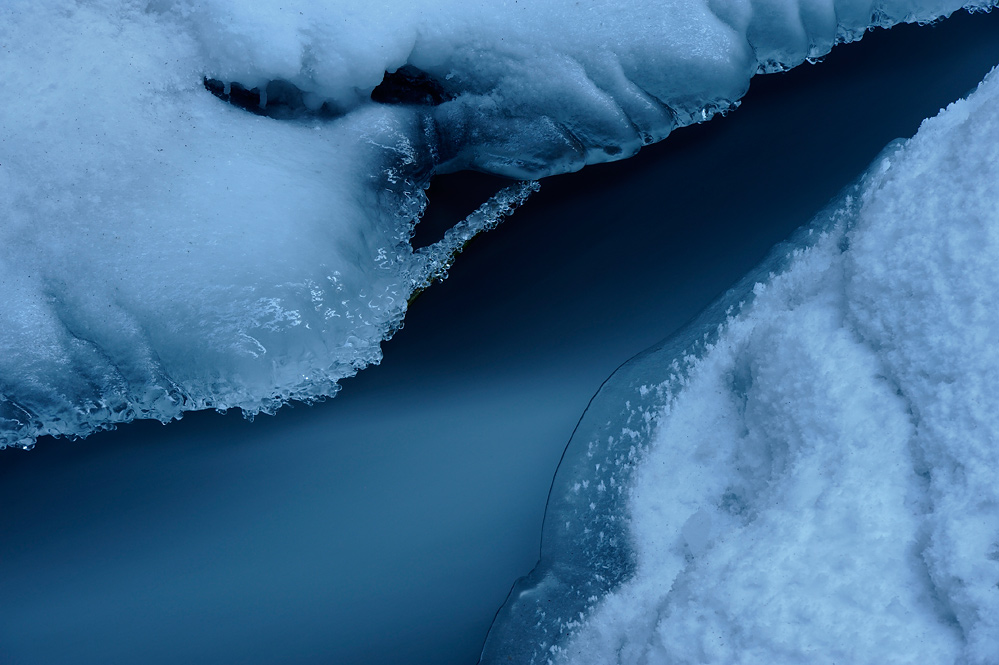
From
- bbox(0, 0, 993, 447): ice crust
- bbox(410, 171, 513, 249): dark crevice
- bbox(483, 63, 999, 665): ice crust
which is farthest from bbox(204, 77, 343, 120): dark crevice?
bbox(483, 63, 999, 665): ice crust

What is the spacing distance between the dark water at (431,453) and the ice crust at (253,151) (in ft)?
0.33

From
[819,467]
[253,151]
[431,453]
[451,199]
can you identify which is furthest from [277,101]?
[819,467]

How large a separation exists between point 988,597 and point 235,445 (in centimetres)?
85

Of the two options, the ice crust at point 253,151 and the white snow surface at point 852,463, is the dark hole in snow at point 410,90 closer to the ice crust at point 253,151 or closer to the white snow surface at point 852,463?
the ice crust at point 253,151

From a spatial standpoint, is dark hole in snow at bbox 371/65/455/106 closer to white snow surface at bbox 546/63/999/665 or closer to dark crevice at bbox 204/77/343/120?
dark crevice at bbox 204/77/343/120

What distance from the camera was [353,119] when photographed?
0.83 metres

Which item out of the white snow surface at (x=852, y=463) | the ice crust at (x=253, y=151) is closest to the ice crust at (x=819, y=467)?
the white snow surface at (x=852, y=463)

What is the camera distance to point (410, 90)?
85 centimetres

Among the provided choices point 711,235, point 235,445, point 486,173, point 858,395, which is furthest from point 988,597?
point 235,445

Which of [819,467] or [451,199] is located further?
[451,199]

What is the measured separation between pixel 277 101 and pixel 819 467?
0.73 metres

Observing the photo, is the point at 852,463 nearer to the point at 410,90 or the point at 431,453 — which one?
the point at 431,453

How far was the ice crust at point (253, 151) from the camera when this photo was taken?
29.5 inches

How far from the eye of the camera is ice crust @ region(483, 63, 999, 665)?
0.61 metres
